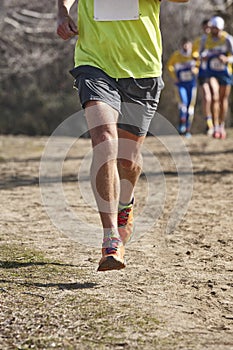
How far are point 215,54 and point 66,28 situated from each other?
8098 millimetres

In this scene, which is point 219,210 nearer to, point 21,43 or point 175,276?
point 175,276

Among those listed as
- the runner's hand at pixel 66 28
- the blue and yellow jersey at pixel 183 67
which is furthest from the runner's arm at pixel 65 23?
the blue and yellow jersey at pixel 183 67

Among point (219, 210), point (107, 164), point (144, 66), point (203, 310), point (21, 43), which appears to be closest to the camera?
point (203, 310)

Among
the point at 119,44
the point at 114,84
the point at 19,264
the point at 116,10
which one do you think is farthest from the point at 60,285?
the point at 116,10

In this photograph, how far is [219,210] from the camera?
5902mm

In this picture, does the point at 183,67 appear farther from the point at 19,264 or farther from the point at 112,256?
the point at 112,256

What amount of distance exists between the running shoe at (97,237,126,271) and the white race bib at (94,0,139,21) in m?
1.15

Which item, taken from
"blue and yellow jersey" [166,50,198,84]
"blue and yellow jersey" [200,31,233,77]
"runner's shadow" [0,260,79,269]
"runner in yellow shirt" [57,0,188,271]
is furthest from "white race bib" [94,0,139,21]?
"blue and yellow jersey" [166,50,198,84]

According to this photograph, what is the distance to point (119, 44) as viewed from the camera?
3.97 m

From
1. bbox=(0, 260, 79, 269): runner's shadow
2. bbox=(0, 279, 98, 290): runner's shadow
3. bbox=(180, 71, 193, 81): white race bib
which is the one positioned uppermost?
bbox=(0, 279, 98, 290): runner's shadow

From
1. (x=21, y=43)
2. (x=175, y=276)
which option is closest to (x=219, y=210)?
(x=175, y=276)

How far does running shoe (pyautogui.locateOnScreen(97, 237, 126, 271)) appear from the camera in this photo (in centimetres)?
367

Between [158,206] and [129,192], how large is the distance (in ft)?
6.12

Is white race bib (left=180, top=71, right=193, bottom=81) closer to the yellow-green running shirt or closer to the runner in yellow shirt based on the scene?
the runner in yellow shirt
